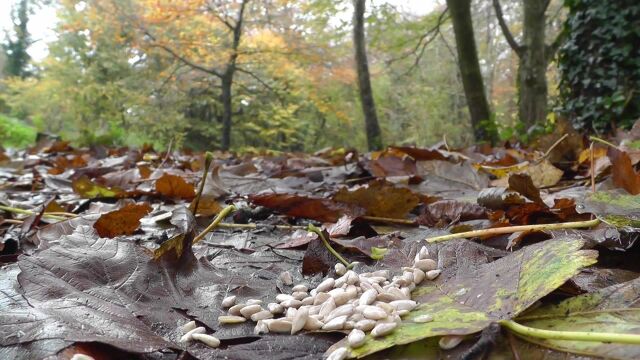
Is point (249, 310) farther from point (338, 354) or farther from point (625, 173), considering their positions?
point (625, 173)

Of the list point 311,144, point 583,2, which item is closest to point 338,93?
point 311,144

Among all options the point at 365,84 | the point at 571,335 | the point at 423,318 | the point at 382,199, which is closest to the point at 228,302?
the point at 423,318

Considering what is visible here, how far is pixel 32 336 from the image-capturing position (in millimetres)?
493

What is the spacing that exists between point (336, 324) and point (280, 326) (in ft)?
0.23

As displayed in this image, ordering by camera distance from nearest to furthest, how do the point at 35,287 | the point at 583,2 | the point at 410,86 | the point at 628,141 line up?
1. the point at 35,287
2. the point at 628,141
3. the point at 583,2
4. the point at 410,86

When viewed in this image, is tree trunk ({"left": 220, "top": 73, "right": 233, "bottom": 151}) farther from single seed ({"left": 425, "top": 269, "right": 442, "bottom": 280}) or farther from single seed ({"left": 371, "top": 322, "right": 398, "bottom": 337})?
single seed ({"left": 371, "top": 322, "right": 398, "bottom": 337})

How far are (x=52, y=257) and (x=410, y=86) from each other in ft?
62.4

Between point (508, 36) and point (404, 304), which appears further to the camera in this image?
point (508, 36)

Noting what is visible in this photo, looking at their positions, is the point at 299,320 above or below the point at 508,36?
below

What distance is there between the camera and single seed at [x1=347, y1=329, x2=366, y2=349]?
0.51 metres

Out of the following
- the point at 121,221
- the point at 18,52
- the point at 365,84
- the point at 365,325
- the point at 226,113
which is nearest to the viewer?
the point at 365,325

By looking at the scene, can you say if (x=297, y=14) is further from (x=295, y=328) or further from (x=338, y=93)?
(x=295, y=328)

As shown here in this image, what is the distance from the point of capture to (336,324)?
0.56 meters

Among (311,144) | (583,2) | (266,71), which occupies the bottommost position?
(311,144)
